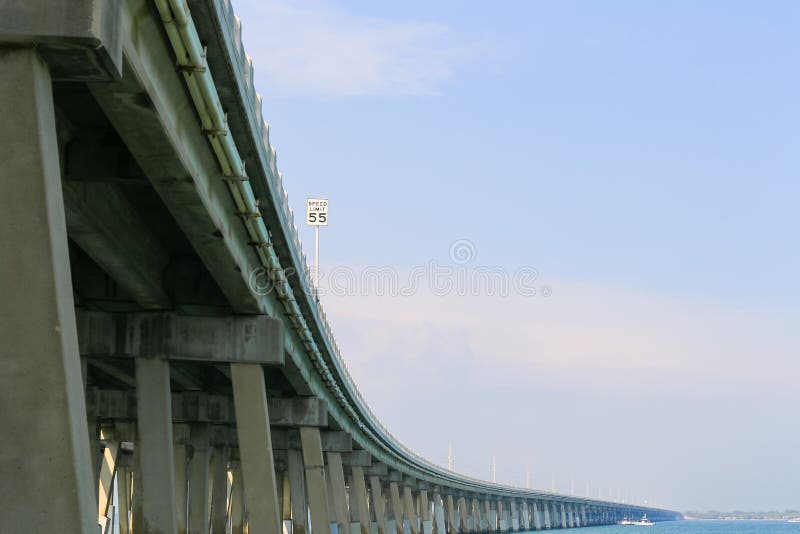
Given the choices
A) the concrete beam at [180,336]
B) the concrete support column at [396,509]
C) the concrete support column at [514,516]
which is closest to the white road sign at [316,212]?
the concrete beam at [180,336]

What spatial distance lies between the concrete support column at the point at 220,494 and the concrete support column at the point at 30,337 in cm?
5026

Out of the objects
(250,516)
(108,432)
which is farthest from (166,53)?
(108,432)

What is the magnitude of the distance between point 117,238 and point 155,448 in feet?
21.8

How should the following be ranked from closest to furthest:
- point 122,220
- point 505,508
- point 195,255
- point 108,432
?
point 122,220 < point 195,255 < point 108,432 < point 505,508

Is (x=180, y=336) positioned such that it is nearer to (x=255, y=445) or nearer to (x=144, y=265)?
(x=144, y=265)

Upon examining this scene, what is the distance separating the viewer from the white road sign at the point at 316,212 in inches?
2591

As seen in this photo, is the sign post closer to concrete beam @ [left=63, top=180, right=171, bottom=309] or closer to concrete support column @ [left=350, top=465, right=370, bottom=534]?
concrete support column @ [left=350, top=465, right=370, bottom=534]

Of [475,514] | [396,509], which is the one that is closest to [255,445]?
[396,509]

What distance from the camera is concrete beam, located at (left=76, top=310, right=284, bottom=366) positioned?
95.6ft

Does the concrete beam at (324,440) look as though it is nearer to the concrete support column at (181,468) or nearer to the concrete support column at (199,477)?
the concrete support column at (181,468)

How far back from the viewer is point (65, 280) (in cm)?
1186

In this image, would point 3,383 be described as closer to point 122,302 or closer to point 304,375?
point 122,302

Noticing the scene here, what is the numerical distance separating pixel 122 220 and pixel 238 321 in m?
6.11

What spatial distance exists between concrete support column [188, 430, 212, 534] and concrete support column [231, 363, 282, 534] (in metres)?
19.0
